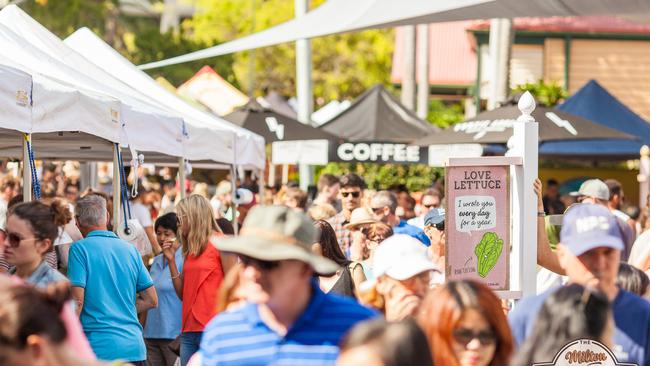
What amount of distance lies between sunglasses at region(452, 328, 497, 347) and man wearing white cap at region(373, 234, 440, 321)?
0.61 meters

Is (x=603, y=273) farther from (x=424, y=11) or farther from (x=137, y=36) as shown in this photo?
(x=137, y=36)

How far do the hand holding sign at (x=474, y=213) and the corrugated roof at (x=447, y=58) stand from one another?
39.2m

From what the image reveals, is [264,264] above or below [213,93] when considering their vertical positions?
below

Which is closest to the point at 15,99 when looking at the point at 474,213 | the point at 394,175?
the point at 474,213

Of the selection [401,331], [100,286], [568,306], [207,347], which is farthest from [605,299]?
[100,286]

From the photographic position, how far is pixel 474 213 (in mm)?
8102

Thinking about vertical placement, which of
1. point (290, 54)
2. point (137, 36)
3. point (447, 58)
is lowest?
point (447, 58)

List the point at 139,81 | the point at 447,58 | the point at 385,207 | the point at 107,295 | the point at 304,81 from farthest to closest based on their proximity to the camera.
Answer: the point at 447,58
the point at 304,81
the point at 139,81
the point at 385,207
the point at 107,295

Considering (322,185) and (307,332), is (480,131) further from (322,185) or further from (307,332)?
(307,332)

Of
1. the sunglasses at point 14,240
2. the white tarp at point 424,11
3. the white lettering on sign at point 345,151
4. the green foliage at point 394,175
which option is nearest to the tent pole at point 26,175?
the sunglasses at point 14,240

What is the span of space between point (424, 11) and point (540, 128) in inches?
218

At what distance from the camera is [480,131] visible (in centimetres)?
1598

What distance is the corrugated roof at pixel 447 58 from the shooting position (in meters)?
49.5

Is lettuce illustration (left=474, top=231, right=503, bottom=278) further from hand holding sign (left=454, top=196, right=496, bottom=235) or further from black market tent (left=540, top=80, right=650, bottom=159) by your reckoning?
black market tent (left=540, top=80, right=650, bottom=159)
